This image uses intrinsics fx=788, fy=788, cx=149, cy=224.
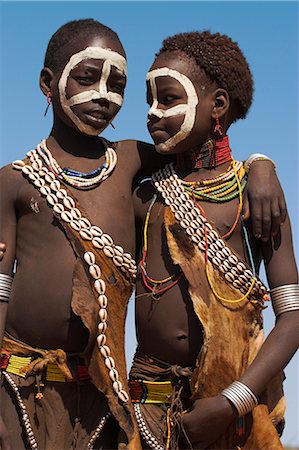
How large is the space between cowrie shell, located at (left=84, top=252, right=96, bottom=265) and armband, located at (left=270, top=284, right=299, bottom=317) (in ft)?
2.84

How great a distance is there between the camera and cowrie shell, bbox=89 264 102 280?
3697 millimetres

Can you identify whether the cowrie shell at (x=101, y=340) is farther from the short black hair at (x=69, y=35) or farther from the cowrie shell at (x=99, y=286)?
the short black hair at (x=69, y=35)

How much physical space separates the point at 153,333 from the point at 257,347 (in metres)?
0.50

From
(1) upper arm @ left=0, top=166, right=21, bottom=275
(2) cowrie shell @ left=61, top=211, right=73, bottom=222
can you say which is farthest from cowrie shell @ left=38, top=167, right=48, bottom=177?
(2) cowrie shell @ left=61, top=211, right=73, bottom=222

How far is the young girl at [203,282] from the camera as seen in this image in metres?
3.61

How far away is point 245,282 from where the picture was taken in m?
3.77

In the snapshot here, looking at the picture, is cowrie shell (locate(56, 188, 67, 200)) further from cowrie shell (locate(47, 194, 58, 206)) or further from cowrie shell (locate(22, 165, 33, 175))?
cowrie shell (locate(22, 165, 33, 175))

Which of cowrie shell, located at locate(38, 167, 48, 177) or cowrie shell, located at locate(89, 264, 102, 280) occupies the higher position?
cowrie shell, located at locate(38, 167, 48, 177)

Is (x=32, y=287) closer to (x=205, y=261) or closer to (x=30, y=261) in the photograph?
(x=30, y=261)

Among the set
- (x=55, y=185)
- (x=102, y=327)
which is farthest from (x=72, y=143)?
(x=102, y=327)

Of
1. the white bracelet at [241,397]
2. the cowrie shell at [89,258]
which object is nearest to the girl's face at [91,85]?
the cowrie shell at [89,258]

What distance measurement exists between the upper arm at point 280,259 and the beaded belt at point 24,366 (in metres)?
Answer: 1.00

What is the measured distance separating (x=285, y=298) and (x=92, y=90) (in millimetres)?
1385

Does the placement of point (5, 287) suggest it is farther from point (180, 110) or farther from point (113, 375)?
point (180, 110)
